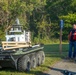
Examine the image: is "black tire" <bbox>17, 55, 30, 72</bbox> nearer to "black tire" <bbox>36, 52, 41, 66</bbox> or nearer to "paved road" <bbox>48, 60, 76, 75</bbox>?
"paved road" <bbox>48, 60, 76, 75</bbox>

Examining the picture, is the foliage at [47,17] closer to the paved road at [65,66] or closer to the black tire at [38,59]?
the paved road at [65,66]

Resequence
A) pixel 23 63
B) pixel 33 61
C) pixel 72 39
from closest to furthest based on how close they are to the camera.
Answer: pixel 23 63 < pixel 33 61 < pixel 72 39

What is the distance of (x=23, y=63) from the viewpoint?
11.7 meters

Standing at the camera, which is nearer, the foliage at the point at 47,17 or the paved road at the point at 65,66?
the paved road at the point at 65,66

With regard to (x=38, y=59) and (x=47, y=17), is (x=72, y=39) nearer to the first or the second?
(x=38, y=59)

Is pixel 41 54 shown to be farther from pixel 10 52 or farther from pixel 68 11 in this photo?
pixel 68 11

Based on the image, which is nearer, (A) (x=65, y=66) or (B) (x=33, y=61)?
(B) (x=33, y=61)

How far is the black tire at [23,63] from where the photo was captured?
11648 mm

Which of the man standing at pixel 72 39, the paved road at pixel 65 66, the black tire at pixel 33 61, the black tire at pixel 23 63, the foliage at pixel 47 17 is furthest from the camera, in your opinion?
the foliage at pixel 47 17

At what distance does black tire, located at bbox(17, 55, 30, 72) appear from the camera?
11.6 metres

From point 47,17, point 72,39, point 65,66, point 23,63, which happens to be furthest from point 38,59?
point 47,17

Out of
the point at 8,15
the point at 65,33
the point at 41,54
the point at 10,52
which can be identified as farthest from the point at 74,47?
the point at 65,33

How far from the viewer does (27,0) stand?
41.8m

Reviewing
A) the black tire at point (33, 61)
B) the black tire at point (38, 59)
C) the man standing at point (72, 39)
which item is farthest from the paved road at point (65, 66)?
the man standing at point (72, 39)
